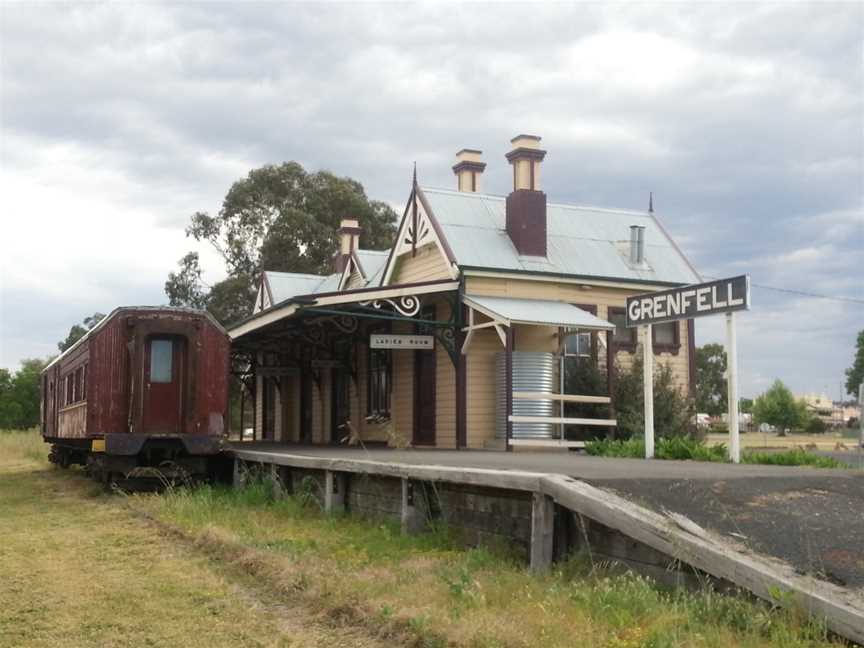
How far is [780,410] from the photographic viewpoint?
75875mm

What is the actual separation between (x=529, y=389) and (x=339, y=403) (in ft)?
26.8

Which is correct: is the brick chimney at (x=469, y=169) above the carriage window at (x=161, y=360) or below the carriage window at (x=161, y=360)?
above

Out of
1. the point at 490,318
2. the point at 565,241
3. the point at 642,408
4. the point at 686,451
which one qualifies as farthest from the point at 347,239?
the point at 686,451

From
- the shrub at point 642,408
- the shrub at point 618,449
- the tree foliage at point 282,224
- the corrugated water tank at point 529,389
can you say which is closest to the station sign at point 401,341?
the corrugated water tank at point 529,389

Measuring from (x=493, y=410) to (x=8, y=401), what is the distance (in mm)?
42366

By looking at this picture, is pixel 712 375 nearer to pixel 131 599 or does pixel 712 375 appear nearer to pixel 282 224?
pixel 282 224

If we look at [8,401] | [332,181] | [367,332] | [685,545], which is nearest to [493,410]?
[367,332]

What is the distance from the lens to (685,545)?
6602 mm

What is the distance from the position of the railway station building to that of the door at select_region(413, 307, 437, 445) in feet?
0.13

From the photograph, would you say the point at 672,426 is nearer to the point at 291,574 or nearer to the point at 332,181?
the point at 291,574

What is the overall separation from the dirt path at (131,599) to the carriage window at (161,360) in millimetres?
4515

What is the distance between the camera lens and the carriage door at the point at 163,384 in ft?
54.0

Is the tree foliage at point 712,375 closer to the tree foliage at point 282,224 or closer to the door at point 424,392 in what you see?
the tree foliage at point 282,224

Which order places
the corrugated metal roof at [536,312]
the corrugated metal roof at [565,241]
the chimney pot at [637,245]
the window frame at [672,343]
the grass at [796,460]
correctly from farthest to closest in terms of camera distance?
1. the chimney pot at [637,245]
2. the window frame at [672,343]
3. the corrugated metal roof at [565,241]
4. the corrugated metal roof at [536,312]
5. the grass at [796,460]
